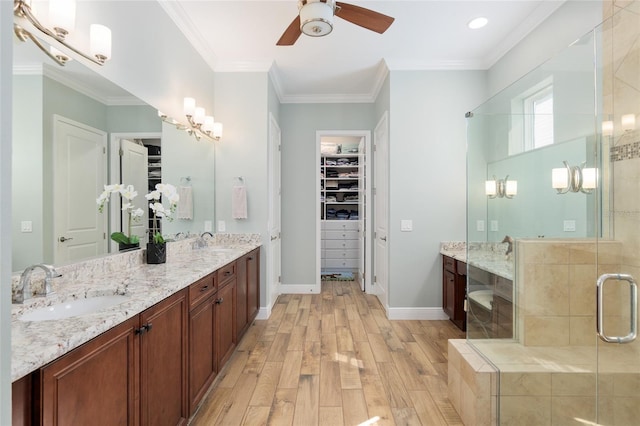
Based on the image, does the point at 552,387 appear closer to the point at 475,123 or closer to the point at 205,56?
the point at 475,123

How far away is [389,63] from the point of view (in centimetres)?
367

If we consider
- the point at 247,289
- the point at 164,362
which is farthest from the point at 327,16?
the point at 247,289

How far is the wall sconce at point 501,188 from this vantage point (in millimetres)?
2143

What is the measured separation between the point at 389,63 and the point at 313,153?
1.62 metres

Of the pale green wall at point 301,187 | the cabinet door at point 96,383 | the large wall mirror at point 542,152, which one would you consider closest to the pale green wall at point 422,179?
the pale green wall at point 301,187

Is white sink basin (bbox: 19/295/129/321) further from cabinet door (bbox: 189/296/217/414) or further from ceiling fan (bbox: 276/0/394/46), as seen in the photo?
ceiling fan (bbox: 276/0/394/46)

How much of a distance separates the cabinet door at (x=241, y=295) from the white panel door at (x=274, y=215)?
2.32ft

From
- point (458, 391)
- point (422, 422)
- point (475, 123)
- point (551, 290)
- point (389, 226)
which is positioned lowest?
point (422, 422)

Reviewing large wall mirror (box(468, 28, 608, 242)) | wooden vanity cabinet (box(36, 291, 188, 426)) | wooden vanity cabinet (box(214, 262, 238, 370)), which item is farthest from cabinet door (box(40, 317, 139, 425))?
large wall mirror (box(468, 28, 608, 242))

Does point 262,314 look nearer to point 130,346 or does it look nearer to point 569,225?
point 130,346

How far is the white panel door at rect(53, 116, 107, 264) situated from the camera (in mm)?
1587

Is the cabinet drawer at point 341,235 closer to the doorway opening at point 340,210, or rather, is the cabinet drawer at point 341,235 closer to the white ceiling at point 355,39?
the doorway opening at point 340,210

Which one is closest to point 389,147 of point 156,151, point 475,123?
point 475,123

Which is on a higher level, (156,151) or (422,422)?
(156,151)
